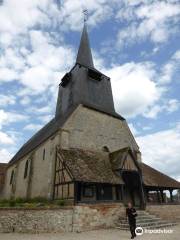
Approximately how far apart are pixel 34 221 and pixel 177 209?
1076 centimetres

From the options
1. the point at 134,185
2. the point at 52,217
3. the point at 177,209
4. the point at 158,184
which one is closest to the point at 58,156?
the point at 52,217

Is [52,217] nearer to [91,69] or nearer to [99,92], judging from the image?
[99,92]

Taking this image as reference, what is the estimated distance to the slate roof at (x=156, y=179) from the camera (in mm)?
16513

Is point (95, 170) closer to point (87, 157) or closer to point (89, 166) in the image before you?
point (89, 166)

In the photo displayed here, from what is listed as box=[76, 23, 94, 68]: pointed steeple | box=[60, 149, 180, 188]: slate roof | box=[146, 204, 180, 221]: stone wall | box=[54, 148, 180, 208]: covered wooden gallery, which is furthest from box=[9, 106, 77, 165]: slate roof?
box=[146, 204, 180, 221]: stone wall

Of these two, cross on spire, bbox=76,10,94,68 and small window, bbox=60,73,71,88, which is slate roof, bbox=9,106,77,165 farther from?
cross on spire, bbox=76,10,94,68

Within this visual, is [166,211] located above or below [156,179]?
below

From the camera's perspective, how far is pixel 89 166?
46.1 feet

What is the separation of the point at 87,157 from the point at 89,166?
1244mm

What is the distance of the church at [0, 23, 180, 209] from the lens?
1379cm

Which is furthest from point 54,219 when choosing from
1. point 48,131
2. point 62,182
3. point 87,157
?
point 48,131

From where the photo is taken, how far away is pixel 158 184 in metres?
16.7

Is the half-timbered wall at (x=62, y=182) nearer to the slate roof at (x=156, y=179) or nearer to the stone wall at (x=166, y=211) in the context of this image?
the stone wall at (x=166, y=211)

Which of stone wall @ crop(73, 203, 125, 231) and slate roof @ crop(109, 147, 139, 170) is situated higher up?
slate roof @ crop(109, 147, 139, 170)
